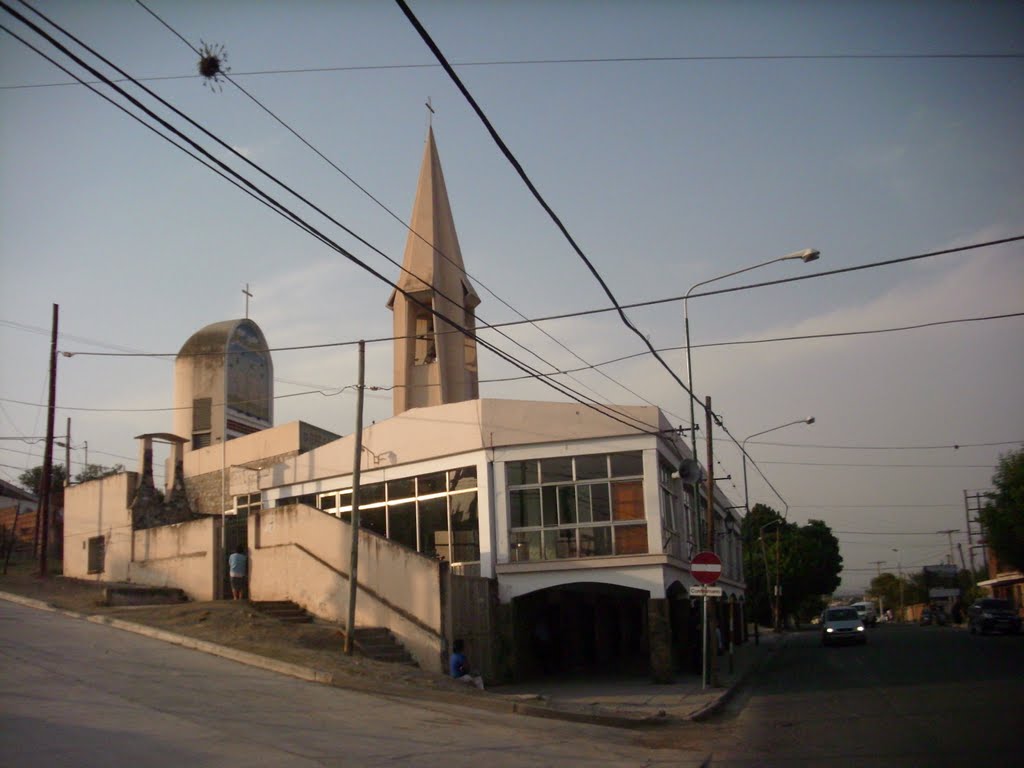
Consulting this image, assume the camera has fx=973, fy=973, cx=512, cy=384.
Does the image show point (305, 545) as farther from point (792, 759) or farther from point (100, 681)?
point (792, 759)

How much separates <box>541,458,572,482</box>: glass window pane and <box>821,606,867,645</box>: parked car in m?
→ 18.7

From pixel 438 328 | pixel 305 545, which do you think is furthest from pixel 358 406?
pixel 438 328

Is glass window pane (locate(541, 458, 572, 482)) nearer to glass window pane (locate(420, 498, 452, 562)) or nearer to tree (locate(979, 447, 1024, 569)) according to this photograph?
glass window pane (locate(420, 498, 452, 562))

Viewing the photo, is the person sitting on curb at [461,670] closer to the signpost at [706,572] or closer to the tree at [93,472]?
the signpost at [706,572]

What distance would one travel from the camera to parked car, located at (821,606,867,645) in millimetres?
38188

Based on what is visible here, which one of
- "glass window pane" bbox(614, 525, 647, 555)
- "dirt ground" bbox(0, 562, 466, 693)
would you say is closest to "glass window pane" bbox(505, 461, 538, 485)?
"glass window pane" bbox(614, 525, 647, 555)

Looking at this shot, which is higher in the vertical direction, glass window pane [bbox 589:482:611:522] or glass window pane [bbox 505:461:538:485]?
glass window pane [bbox 505:461:538:485]

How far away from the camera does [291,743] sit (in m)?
11.7

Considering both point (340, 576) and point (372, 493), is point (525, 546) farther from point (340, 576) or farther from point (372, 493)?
point (372, 493)

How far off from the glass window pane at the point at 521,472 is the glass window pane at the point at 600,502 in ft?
5.12

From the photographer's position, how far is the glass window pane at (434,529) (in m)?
26.2

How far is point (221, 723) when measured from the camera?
40.8 ft

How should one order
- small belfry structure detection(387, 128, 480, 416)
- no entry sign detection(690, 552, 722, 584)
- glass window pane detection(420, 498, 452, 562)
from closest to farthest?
1. no entry sign detection(690, 552, 722, 584)
2. glass window pane detection(420, 498, 452, 562)
3. small belfry structure detection(387, 128, 480, 416)

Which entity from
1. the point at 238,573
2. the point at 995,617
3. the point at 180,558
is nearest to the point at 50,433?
the point at 180,558
